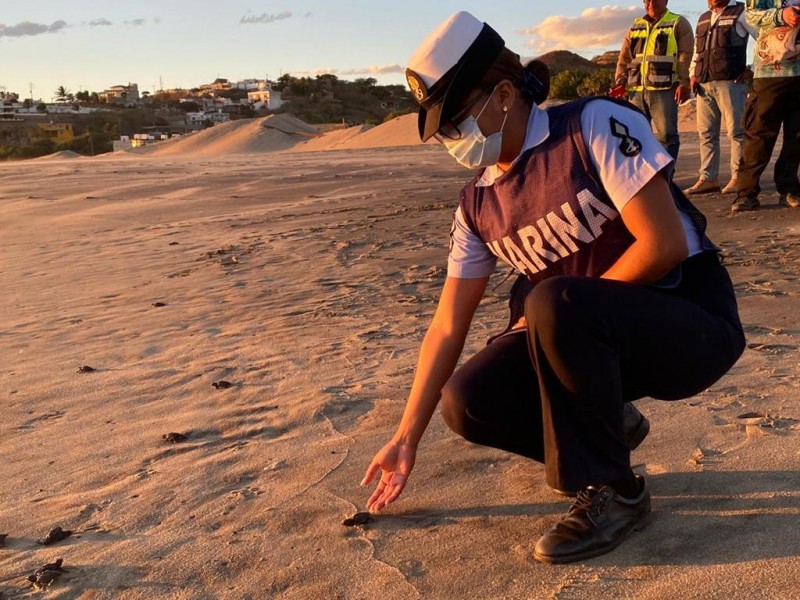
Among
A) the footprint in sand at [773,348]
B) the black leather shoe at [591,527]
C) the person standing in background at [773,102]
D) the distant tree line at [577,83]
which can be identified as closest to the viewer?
the black leather shoe at [591,527]

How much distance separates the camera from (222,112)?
3204 inches

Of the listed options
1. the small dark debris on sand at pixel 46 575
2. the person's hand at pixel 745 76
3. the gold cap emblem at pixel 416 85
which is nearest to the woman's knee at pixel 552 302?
the gold cap emblem at pixel 416 85

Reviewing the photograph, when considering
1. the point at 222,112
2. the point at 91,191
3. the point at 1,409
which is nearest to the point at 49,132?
the point at 222,112

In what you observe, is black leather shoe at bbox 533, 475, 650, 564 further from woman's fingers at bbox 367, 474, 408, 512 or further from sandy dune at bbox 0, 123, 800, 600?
woman's fingers at bbox 367, 474, 408, 512

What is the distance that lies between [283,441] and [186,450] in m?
0.33

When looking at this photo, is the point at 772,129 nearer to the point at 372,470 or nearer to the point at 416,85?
the point at 416,85

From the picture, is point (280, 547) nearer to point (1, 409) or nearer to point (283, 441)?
point (283, 441)

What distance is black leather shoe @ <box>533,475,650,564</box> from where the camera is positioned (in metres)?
2.11

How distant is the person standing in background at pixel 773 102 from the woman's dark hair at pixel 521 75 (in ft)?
15.1

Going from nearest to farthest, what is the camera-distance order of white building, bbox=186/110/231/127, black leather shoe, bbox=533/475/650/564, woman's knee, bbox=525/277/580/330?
woman's knee, bbox=525/277/580/330 < black leather shoe, bbox=533/475/650/564 < white building, bbox=186/110/231/127

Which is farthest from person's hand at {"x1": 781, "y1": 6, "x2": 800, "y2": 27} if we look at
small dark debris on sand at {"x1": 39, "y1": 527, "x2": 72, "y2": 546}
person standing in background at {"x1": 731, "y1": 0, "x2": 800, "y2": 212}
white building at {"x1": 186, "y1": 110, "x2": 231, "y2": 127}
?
white building at {"x1": 186, "y1": 110, "x2": 231, "y2": 127}

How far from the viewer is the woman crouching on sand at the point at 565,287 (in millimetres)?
2053

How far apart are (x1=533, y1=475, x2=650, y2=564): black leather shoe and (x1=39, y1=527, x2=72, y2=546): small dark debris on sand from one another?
51.0 inches

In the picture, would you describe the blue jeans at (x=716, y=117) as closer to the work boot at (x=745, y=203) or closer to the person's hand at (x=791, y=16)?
the work boot at (x=745, y=203)
